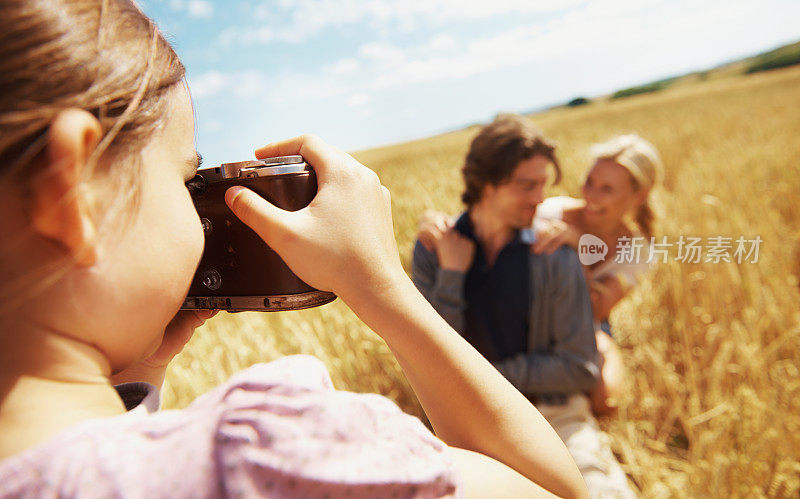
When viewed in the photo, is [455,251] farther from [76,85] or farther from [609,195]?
[76,85]

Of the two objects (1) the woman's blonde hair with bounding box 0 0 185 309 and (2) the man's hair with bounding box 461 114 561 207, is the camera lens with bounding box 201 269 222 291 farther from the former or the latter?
(2) the man's hair with bounding box 461 114 561 207

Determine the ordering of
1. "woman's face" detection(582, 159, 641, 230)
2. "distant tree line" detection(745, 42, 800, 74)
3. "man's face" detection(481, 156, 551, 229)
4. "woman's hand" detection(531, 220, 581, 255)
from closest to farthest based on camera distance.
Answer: "woman's hand" detection(531, 220, 581, 255) → "man's face" detection(481, 156, 551, 229) → "woman's face" detection(582, 159, 641, 230) → "distant tree line" detection(745, 42, 800, 74)

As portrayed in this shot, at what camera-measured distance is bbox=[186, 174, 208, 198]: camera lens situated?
74cm

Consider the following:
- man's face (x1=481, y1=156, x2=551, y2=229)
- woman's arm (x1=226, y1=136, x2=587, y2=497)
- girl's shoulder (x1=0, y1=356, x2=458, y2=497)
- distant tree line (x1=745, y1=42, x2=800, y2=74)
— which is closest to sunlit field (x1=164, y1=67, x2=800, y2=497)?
man's face (x1=481, y1=156, x2=551, y2=229)

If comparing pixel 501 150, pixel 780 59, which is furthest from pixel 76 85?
pixel 780 59

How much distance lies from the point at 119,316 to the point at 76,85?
0.72 ft

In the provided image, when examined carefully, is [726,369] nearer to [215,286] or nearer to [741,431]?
[741,431]

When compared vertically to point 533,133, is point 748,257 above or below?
below

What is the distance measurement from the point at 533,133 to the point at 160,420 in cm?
220

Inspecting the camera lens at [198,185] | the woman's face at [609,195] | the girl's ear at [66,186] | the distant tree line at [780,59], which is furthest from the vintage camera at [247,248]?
the distant tree line at [780,59]

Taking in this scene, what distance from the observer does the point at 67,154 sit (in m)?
0.42

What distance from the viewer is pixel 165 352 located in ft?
2.69

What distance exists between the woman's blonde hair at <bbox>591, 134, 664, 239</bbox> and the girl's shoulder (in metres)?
2.88

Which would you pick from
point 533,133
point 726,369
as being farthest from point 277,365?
point 726,369
